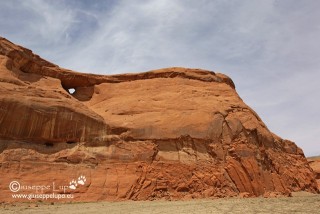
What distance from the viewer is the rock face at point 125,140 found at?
23.0 metres

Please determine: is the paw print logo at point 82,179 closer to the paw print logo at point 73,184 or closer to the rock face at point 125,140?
the rock face at point 125,140

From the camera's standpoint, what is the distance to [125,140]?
26.2 meters

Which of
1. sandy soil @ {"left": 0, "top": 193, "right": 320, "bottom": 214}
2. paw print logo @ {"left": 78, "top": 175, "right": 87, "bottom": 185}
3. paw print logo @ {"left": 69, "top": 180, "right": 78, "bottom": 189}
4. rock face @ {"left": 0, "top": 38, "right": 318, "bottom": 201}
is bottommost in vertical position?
sandy soil @ {"left": 0, "top": 193, "right": 320, "bottom": 214}

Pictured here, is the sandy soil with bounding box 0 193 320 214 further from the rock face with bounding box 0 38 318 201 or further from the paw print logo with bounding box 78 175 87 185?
the rock face with bounding box 0 38 318 201

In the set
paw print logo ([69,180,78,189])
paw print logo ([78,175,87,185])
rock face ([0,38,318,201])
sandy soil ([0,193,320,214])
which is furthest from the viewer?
rock face ([0,38,318,201])

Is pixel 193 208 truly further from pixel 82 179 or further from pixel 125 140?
pixel 125 140

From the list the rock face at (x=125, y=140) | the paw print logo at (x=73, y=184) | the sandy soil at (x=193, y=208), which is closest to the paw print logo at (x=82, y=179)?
the rock face at (x=125, y=140)

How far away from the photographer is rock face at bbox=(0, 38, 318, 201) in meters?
23.0

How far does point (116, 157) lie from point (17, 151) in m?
6.28

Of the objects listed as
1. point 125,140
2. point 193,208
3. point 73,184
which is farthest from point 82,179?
point 193,208

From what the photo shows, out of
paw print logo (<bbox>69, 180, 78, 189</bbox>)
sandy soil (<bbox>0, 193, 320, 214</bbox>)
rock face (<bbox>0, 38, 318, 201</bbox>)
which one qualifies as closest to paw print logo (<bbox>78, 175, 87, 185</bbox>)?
rock face (<bbox>0, 38, 318, 201</bbox>)

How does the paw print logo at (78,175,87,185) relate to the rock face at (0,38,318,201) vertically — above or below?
below

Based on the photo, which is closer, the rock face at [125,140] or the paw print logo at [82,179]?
the paw print logo at [82,179]

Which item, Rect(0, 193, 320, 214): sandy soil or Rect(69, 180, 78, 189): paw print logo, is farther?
Rect(69, 180, 78, 189): paw print logo
